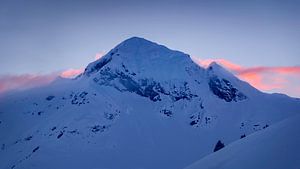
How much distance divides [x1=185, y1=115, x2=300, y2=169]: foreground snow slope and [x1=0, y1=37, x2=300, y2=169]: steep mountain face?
344 ft

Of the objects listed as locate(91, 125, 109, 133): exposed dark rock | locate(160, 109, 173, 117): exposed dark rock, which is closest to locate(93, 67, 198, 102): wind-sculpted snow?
locate(160, 109, 173, 117): exposed dark rock

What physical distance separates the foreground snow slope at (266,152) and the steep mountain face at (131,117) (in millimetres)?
104845

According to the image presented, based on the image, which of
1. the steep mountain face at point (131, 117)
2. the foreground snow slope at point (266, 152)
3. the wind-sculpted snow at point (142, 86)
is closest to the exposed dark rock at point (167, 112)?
the steep mountain face at point (131, 117)

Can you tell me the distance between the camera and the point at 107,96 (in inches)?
6895

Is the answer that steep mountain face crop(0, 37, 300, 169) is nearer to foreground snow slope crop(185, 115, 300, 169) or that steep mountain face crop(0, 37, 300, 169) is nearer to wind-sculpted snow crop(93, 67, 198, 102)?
wind-sculpted snow crop(93, 67, 198, 102)

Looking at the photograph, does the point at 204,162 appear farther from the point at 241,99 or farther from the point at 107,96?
the point at 241,99

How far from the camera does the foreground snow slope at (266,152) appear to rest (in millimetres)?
26797

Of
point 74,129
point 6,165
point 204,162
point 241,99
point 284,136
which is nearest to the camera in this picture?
point 284,136

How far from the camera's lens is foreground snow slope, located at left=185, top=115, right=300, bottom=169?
2680 centimetres

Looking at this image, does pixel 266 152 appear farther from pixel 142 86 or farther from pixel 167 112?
pixel 142 86

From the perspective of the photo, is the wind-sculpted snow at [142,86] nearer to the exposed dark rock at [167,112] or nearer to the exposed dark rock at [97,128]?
the exposed dark rock at [167,112]

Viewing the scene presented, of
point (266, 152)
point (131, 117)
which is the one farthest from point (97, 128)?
point (266, 152)

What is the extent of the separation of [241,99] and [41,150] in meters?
77.0

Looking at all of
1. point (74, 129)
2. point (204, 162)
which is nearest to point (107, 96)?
point (74, 129)
